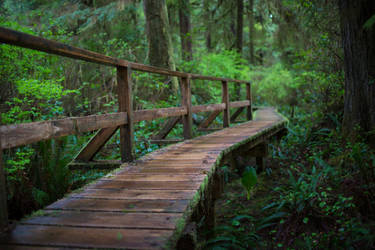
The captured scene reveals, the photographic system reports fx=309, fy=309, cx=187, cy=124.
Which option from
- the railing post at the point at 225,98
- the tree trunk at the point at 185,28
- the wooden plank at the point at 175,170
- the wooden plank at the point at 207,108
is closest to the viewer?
the wooden plank at the point at 175,170

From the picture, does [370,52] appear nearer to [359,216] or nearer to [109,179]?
[359,216]

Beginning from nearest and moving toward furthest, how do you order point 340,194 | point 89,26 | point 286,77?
point 340,194 → point 89,26 → point 286,77

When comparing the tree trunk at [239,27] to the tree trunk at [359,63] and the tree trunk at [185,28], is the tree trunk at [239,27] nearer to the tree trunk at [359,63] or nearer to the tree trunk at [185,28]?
the tree trunk at [185,28]

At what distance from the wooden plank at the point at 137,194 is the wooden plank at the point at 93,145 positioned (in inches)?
39.2

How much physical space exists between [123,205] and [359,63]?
14.1 ft

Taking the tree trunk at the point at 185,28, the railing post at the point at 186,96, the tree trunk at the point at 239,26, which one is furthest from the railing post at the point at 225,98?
the tree trunk at the point at 239,26

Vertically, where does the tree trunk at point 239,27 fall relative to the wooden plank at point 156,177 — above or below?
above

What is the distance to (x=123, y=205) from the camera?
2.35 m

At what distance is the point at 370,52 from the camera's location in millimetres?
4664

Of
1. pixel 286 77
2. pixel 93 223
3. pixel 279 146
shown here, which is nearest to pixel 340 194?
pixel 93 223

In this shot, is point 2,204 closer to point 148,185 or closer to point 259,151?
point 148,185

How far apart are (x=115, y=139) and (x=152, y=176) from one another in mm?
3531

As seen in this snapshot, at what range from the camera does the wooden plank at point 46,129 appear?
77.2 inches

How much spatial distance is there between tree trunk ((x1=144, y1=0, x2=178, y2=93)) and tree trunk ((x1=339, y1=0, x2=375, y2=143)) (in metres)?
5.31
